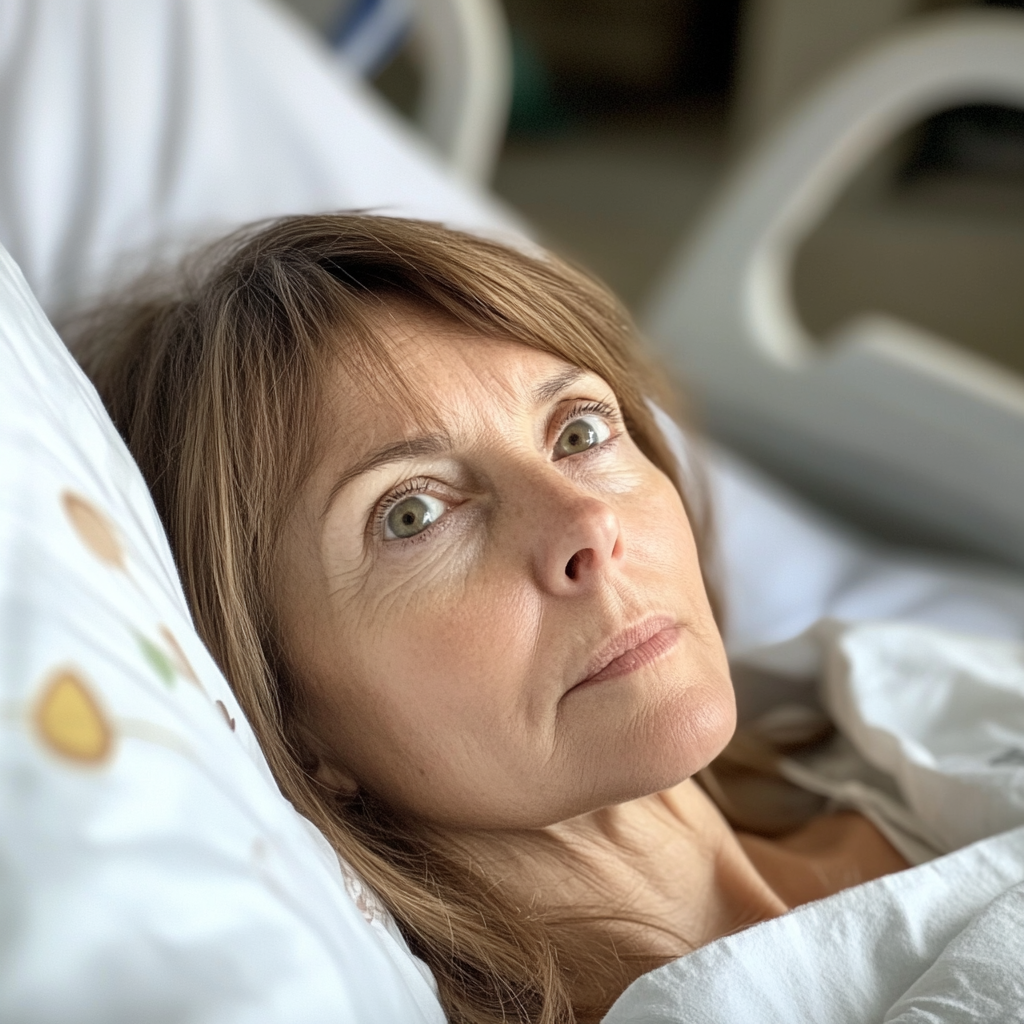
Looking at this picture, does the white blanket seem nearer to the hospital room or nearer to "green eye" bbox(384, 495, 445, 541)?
the hospital room

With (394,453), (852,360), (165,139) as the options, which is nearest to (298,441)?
(394,453)

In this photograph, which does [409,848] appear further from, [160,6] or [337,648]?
[160,6]

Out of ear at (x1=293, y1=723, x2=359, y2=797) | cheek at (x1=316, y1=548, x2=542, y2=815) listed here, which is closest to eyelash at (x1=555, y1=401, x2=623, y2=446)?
cheek at (x1=316, y1=548, x2=542, y2=815)

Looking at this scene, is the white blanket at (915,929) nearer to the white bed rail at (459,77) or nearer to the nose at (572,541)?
the nose at (572,541)

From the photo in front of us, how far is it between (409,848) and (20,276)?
0.38 meters

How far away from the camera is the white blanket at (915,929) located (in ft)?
1.91

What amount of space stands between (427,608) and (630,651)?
0.11 m

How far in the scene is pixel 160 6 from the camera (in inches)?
47.3

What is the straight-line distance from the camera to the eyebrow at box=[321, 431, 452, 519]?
0.65 m

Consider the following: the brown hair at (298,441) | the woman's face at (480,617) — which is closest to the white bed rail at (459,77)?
the brown hair at (298,441)

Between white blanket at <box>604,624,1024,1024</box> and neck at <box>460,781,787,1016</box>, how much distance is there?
10 cm

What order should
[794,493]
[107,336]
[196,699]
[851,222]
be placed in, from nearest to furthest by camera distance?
[196,699], [107,336], [794,493], [851,222]

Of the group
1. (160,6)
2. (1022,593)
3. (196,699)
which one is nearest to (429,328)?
(196,699)

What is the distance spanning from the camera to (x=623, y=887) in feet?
2.34
